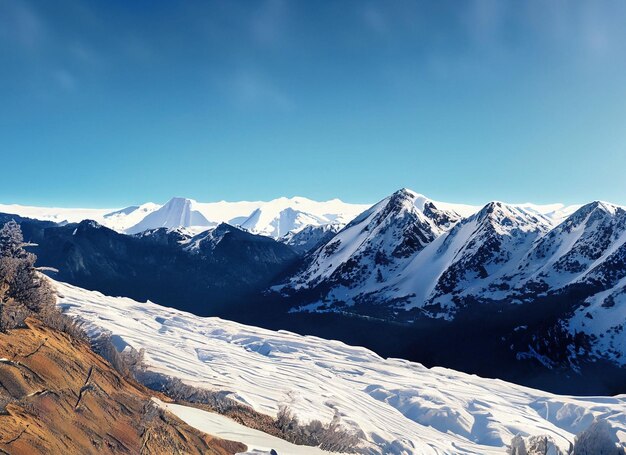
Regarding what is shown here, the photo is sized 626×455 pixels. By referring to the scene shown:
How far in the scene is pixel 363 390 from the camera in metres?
34.7

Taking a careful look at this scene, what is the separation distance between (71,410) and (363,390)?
2901 cm

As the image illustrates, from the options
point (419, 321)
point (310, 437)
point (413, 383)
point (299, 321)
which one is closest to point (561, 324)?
point (419, 321)

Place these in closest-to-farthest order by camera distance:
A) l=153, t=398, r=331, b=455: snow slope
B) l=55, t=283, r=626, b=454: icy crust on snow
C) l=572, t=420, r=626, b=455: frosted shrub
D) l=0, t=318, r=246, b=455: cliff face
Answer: l=0, t=318, r=246, b=455: cliff face, l=153, t=398, r=331, b=455: snow slope, l=572, t=420, r=626, b=455: frosted shrub, l=55, t=283, r=626, b=454: icy crust on snow

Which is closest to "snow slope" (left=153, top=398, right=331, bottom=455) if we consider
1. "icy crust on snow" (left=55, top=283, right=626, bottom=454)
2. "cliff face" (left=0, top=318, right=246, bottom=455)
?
"cliff face" (left=0, top=318, right=246, bottom=455)

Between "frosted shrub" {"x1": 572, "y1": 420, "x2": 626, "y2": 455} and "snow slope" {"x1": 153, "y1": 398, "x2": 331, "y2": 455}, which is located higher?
"snow slope" {"x1": 153, "y1": 398, "x2": 331, "y2": 455}

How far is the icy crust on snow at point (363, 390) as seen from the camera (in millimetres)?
22297

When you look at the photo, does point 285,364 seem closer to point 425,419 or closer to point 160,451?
point 425,419

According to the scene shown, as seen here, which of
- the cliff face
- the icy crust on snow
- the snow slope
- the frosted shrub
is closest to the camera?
the cliff face

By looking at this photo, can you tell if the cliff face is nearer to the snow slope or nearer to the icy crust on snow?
the snow slope

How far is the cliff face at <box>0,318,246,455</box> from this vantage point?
7031 mm

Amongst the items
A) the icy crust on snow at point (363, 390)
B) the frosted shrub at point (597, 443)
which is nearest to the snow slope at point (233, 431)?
the icy crust on snow at point (363, 390)

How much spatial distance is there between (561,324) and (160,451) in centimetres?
15717

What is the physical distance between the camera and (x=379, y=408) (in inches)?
1123

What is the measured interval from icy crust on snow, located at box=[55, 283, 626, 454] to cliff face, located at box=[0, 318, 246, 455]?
876cm
